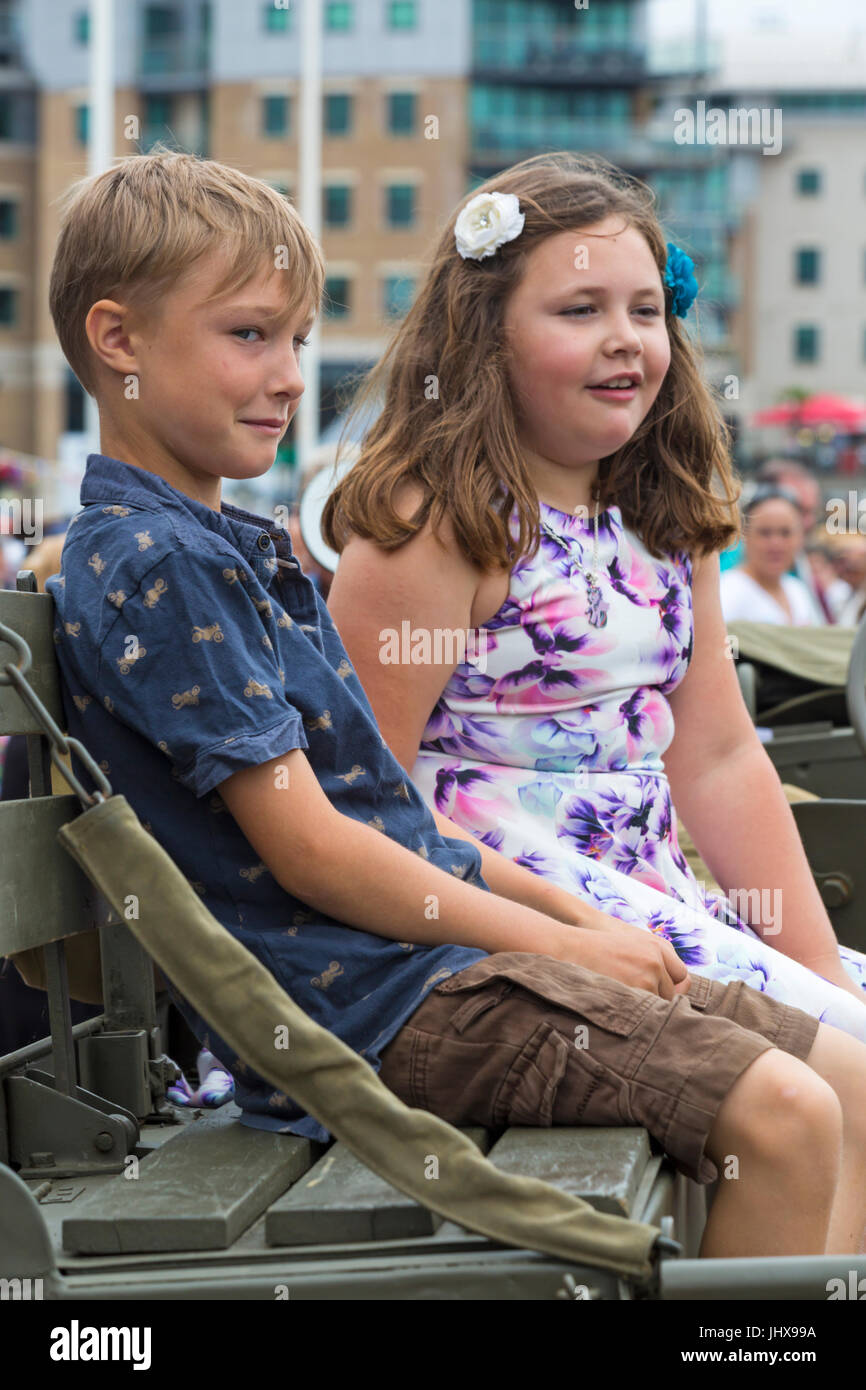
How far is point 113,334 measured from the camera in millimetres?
2047

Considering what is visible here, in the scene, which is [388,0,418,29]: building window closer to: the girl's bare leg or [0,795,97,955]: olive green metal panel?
[0,795,97,955]: olive green metal panel

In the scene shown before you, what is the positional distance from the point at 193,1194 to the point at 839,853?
1.94 meters

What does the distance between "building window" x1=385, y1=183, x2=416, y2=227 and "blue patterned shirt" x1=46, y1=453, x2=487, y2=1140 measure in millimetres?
54690

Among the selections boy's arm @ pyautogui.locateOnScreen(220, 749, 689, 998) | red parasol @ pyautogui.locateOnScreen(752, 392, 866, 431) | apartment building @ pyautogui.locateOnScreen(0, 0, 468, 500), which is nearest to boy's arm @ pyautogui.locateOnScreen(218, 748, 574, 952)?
boy's arm @ pyautogui.locateOnScreen(220, 749, 689, 998)

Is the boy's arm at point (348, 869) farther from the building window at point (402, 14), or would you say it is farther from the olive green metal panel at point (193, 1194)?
the building window at point (402, 14)

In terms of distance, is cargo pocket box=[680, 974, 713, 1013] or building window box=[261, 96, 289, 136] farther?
building window box=[261, 96, 289, 136]

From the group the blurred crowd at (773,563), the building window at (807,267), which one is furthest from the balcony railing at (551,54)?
the blurred crowd at (773,563)

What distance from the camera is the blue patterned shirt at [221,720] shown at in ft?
5.98

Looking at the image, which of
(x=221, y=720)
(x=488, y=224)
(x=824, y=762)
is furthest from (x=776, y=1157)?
(x=824, y=762)

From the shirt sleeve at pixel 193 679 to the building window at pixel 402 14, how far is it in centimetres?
5795

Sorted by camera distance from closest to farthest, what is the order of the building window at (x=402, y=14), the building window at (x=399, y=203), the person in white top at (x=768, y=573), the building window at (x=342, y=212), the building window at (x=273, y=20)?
the person in white top at (x=768, y=573) < the building window at (x=273, y=20) < the building window at (x=399, y=203) < the building window at (x=342, y=212) < the building window at (x=402, y=14)

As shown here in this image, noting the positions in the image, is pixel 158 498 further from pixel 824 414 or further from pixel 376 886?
pixel 824 414

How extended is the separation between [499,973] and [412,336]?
4.10 ft

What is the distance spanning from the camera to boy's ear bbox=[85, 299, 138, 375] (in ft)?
6.66
